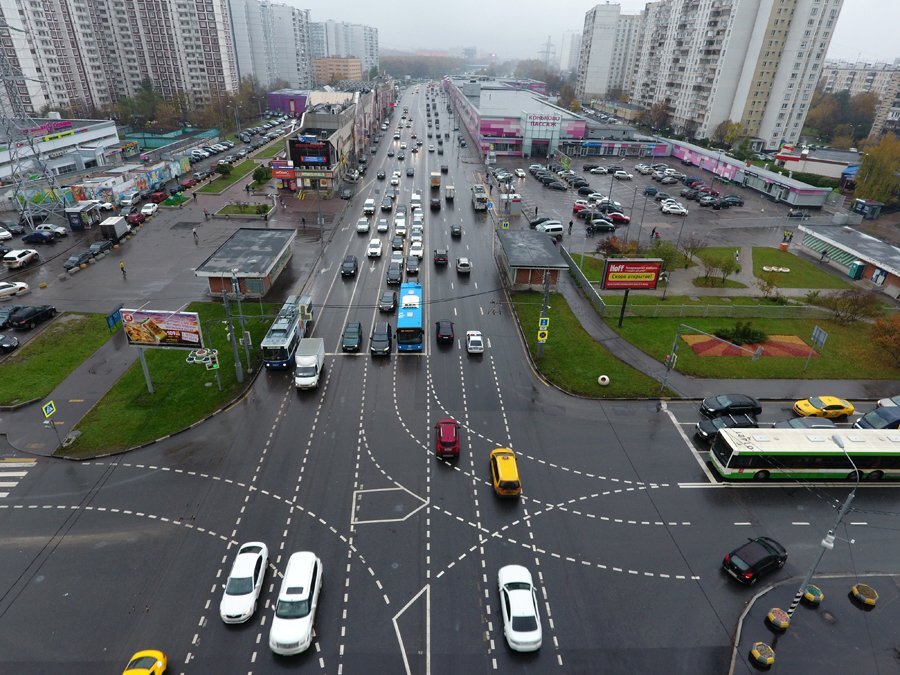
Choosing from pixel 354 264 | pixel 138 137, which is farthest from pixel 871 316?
pixel 138 137

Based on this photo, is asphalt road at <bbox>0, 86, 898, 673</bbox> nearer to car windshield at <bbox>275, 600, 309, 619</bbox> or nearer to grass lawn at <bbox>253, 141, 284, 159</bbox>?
car windshield at <bbox>275, 600, 309, 619</bbox>

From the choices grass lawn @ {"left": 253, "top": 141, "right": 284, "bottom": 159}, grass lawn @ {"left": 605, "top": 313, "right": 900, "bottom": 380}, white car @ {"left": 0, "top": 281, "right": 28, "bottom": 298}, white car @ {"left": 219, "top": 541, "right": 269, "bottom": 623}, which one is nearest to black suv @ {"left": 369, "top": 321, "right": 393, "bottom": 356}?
white car @ {"left": 219, "top": 541, "right": 269, "bottom": 623}

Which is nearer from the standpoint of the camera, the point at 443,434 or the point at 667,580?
the point at 667,580

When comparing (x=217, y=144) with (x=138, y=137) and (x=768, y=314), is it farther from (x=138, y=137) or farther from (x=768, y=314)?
(x=768, y=314)

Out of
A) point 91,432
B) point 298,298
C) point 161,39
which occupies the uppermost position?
point 161,39

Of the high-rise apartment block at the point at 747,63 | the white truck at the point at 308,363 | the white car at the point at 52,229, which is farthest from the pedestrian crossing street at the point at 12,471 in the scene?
the high-rise apartment block at the point at 747,63

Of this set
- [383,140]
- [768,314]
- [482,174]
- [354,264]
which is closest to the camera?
[768,314]

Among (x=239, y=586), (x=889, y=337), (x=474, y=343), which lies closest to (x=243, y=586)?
(x=239, y=586)

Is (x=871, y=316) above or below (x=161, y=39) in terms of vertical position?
below
